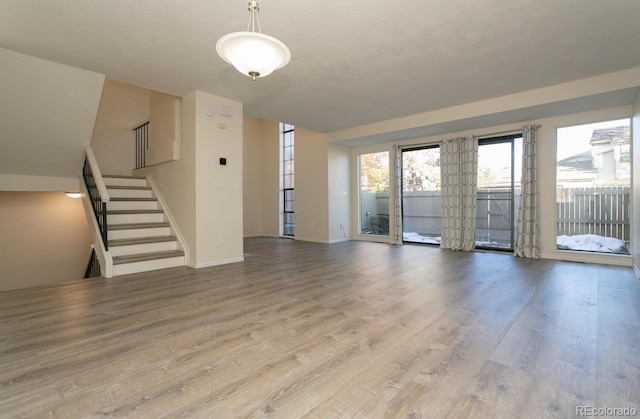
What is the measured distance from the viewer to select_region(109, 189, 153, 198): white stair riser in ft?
17.6

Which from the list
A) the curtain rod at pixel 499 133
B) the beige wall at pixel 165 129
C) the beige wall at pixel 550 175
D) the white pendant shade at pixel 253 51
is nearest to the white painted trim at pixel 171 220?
the beige wall at pixel 165 129

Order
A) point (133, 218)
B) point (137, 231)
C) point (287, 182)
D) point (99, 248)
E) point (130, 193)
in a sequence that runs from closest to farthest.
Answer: point (99, 248)
point (137, 231)
point (133, 218)
point (130, 193)
point (287, 182)

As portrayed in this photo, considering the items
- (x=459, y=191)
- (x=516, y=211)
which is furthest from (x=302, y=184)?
(x=516, y=211)

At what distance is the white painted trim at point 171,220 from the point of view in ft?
15.6

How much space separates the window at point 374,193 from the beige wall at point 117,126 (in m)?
5.39

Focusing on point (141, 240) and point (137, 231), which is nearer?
point (141, 240)

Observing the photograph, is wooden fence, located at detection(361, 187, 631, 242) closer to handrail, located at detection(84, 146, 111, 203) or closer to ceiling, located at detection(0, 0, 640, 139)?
ceiling, located at detection(0, 0, 640, 139)

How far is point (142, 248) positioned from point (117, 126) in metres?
Result: 3.91

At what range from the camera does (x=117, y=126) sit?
6.82 metres

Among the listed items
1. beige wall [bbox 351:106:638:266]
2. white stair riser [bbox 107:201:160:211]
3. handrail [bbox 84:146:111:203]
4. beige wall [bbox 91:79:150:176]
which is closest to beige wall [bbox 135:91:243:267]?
white stair riser [bbox 107:201:160:211]

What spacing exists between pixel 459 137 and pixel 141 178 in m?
6.55

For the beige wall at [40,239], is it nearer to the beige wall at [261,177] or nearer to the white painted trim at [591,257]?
the beige wall at [261,177]

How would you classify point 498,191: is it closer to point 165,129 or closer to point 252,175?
point 165,129

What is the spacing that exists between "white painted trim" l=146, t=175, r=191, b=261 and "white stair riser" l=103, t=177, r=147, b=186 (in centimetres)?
15
